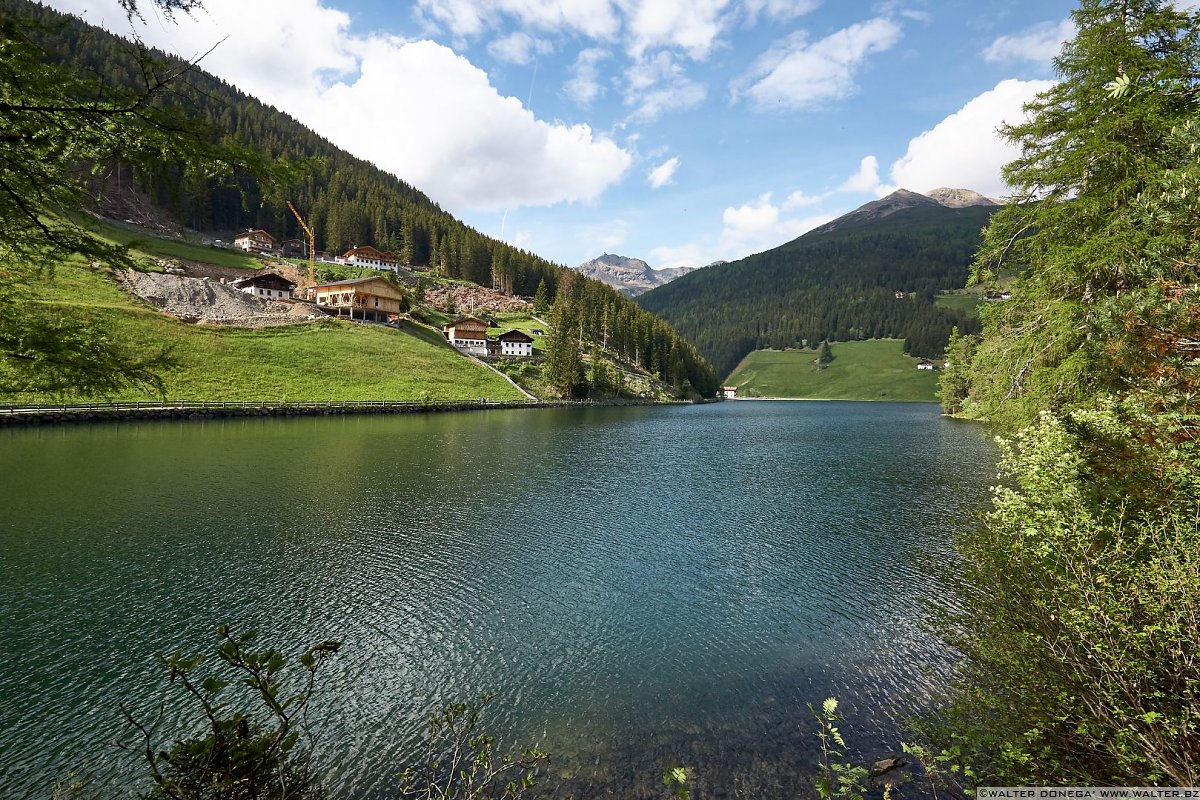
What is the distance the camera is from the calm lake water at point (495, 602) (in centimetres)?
1280

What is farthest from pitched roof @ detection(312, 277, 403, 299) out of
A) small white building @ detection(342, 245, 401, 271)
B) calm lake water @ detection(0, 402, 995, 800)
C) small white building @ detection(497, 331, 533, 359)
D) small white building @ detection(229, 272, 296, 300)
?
calm lake water @ detection(0, 402, 995, 800)

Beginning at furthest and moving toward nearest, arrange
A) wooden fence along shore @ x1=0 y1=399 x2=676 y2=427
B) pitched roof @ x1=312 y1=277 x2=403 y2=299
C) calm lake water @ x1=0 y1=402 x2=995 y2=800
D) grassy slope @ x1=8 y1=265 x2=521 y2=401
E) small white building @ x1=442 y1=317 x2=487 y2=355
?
small white building @ x1=442 y1=317 x2=487 y2=355
pitched roof @ x1=312 y1=277 x2=403 y2=299
grassy slope @ x1=8 y1=265 x2=521 y2=401
wooden fence along shore @ x1=0 y1=399 x2=676 y2=427
calm lake water @ x1=0 y1=402 x2=995 y2=800

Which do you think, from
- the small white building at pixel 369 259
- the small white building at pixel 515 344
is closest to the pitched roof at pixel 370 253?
the small white building at pixel 369 259

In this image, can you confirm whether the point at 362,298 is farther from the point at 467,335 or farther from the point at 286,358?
the point at 286,358

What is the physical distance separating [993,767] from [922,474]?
39.6 meters

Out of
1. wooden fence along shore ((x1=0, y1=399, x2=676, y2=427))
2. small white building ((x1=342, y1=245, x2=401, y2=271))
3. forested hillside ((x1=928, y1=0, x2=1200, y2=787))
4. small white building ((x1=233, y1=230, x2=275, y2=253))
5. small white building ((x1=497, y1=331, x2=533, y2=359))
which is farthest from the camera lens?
small white building ((x1=342, y1=245, x2=401, y2=271))

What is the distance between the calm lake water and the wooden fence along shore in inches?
744

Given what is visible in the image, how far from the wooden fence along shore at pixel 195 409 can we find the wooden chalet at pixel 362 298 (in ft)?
136

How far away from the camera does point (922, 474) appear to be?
45750 mm

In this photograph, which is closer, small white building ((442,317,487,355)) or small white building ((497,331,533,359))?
small white building ((442,317,487,355))

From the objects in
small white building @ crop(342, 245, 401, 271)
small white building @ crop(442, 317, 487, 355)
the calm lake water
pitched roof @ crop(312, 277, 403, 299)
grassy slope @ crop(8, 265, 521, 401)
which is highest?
small white building @ crop(342, 245, 401, 271)

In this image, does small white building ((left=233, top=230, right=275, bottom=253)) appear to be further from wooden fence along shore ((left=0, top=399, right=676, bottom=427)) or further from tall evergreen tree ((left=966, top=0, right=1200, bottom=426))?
tall evergreen tree ((left=966, top=0, right=1200, bottom=426))

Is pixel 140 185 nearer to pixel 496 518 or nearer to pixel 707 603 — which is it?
pixel 707 603

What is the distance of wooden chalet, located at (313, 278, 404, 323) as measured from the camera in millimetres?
116125
